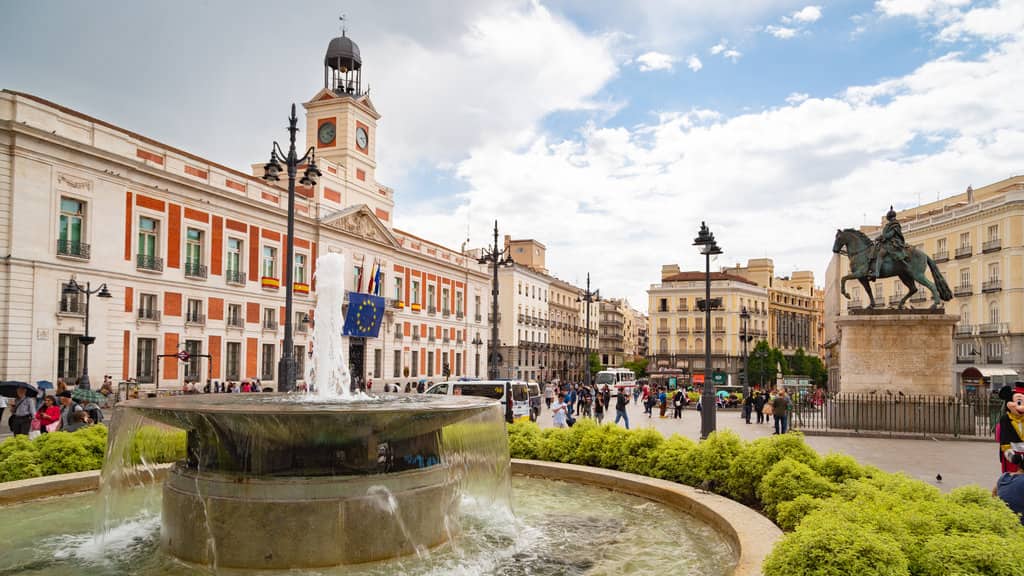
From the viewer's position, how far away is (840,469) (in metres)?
7.25

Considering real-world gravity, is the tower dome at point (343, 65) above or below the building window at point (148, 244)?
above

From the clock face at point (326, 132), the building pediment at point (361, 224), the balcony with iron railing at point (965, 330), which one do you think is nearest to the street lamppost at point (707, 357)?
the building pediment at point (361, 224)

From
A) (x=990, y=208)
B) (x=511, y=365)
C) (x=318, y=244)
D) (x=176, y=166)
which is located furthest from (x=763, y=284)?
(x=176, y=166)

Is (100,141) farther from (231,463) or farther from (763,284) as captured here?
(763,284)

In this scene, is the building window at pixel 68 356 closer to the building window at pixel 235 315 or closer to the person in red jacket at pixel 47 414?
the building window at pixel 235 315

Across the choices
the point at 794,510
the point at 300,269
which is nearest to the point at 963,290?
the point at 300,269

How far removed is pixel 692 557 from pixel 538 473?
12.5 ft

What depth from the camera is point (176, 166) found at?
3284 centimetres

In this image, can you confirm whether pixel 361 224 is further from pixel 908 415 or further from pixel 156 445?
pixel 156 445

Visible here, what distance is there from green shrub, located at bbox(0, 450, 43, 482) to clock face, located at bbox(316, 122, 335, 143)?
4208 cm

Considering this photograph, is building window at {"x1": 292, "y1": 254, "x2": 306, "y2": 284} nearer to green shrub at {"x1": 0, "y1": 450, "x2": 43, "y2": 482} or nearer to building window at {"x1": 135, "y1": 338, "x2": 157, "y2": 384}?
building window at {"x1": 135, "y1": 338, "x2": 157, "y2": 384}

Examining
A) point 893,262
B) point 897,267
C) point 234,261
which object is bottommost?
point 897,267

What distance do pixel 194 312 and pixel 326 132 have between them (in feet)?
62.5

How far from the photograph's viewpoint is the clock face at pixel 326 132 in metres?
Answer: 48.4
